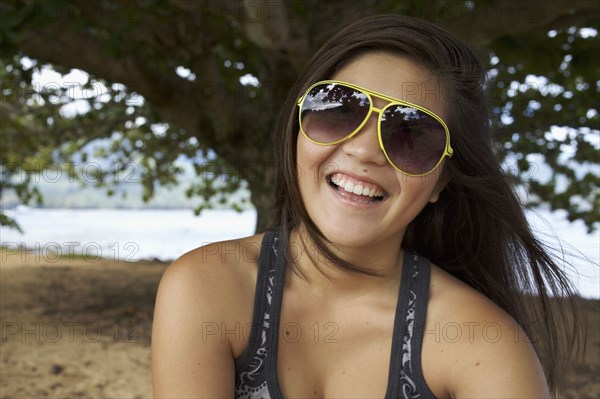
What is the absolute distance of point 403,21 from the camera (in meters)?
1.79

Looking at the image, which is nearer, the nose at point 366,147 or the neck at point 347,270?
the nose at point 366,147

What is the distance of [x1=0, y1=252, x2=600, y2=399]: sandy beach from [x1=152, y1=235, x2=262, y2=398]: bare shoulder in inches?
82.3

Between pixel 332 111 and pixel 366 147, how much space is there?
131 millimetres

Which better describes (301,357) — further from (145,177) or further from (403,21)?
(145,177)

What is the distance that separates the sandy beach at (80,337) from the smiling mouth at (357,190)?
88.4 inches

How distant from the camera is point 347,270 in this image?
6.23 feet

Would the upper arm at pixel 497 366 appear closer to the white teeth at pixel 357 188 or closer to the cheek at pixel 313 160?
the white teeth at pixel 357 188

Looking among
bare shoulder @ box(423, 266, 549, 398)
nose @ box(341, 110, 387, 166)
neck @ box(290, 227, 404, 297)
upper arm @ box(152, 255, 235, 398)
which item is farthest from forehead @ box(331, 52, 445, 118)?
upper arm @ box(152, 255, 235, 398)

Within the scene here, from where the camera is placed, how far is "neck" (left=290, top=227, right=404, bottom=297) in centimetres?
190

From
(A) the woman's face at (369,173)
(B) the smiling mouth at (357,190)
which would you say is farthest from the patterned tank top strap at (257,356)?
(B) the smiling mouth at (357,190)

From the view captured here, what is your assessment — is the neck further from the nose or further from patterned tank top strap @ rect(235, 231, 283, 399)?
the nose

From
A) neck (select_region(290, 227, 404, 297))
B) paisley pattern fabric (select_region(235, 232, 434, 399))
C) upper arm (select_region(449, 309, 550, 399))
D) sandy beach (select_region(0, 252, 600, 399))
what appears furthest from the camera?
sandy beach (select_region(0, 252, 600, 399))

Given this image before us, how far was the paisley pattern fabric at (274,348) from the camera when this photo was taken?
175 centimetres

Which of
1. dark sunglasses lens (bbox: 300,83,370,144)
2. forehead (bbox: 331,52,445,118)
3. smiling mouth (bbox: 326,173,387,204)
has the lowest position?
smiling mouth (bbox: 326,173,387,204)
